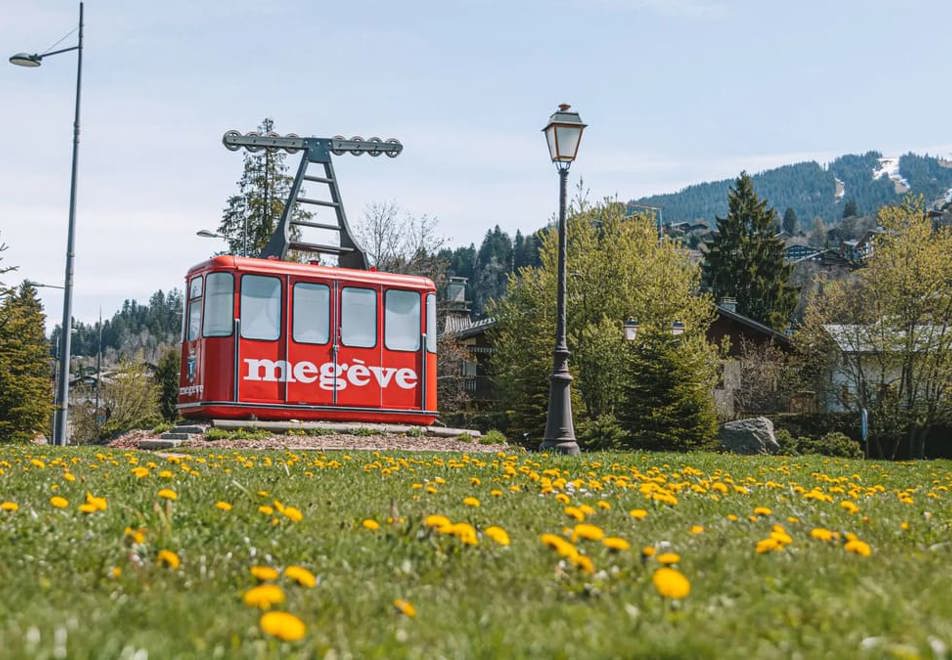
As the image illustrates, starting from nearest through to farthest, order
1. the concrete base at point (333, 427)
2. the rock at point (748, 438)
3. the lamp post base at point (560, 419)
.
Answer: the lamp post base at point (560, 419) → the concrete base at point (333, 427) → the rock at point (748, 438)

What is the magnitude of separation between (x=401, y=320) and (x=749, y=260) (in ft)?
186

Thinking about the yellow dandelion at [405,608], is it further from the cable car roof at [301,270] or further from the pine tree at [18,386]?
the pine tree at [18,386]

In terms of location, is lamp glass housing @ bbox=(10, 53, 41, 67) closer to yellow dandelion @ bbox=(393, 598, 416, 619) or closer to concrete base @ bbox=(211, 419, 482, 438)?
concrete base @ bbox=(211, 419, 482, 438)

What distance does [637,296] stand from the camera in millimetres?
39531

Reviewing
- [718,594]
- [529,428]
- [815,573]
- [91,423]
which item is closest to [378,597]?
[718,594]

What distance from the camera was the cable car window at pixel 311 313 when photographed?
60.1 feet

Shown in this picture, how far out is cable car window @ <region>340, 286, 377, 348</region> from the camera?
61.8ft

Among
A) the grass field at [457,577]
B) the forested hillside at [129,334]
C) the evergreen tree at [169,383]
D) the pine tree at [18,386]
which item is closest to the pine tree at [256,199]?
the evergreen tree at [169,383]

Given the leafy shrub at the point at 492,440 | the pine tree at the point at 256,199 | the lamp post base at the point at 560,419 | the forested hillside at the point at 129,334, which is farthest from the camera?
the forested hillside at the point at 129,334

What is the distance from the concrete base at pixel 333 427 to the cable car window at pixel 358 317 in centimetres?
166

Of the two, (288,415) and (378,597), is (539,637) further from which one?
(288,415)

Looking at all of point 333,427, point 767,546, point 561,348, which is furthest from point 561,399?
point 767,546

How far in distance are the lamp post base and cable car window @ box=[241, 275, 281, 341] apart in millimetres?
6245

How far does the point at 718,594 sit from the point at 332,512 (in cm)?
244
